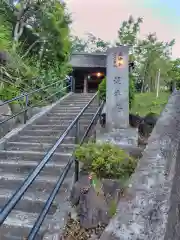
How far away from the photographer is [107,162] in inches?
119

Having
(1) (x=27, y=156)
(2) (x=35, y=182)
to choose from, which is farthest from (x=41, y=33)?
(2) (x=35, y=182)

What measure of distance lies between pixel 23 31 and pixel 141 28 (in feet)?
51.6

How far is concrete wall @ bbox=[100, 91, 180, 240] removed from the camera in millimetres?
1230

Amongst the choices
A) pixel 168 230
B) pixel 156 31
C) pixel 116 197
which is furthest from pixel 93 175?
pixel 156 31

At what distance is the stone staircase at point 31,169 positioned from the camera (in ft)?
9.73

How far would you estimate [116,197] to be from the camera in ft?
9.08

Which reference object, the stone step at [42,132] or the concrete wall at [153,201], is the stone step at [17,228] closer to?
the concrete wall at [153,201]

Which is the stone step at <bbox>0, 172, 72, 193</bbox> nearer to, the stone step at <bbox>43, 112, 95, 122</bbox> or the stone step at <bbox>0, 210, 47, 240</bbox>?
the stone step at <bbox>0, 210, 47, 240</bbox>

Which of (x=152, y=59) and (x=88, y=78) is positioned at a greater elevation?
(x=152, y=59)

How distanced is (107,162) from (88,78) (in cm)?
1334

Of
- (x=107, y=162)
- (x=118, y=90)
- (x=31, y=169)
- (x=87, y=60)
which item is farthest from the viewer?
(x=87, y=60)

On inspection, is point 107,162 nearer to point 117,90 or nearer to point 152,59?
point 117,90

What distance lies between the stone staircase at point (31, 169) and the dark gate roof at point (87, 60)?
339 inches

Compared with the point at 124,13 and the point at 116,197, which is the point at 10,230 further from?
the point at 124,13
